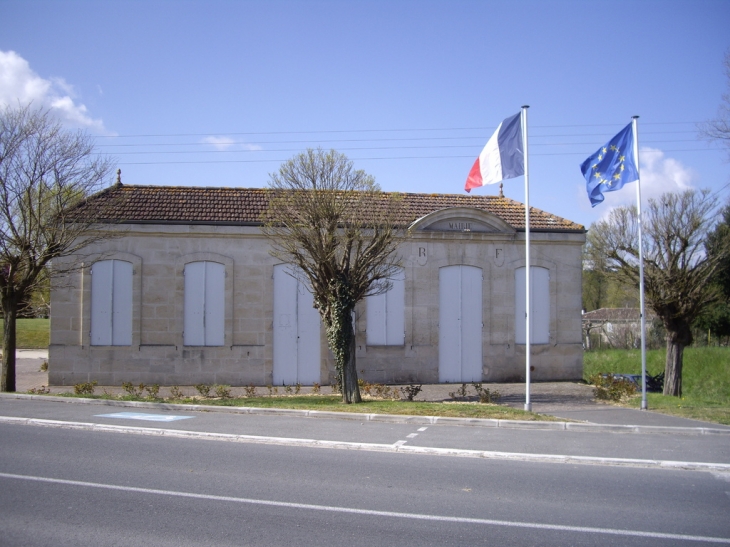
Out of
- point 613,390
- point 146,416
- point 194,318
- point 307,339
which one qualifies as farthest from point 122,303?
point 613,390

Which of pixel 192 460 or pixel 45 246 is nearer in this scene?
pixel 192 460

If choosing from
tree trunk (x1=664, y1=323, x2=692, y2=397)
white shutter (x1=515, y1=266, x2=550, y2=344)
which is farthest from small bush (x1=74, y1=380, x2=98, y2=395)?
tree trunk (x1=664, y1=323, x2=692, y2=397)

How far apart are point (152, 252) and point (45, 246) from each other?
3.62 meters

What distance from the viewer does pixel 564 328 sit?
2080 centimetres

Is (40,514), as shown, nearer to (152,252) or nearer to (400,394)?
(400,394)

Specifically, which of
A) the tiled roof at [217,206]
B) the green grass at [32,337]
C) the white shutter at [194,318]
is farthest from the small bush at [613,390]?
the green grass at [32,337]

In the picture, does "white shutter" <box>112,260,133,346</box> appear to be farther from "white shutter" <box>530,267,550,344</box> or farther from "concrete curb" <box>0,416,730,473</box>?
"white shutter" <box>530,267,550,344</box>

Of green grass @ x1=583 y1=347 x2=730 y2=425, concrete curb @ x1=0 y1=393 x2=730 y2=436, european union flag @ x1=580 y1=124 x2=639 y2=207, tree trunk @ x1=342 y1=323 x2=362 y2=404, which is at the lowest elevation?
green grass @ x1=583 y1=347 x2=730 y2=425

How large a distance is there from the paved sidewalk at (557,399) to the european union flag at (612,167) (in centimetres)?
492

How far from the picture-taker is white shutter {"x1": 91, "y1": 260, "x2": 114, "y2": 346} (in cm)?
1927

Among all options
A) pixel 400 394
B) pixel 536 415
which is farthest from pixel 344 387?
pixel 536 415

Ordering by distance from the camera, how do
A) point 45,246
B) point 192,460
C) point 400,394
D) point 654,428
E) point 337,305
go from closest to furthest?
point 192,460, point 654,428, point 337,305, point 45,246, point 400,394

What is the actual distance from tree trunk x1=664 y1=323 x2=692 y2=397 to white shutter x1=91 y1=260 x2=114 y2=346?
1714 cm

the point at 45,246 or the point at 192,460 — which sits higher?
the point at 45,246
